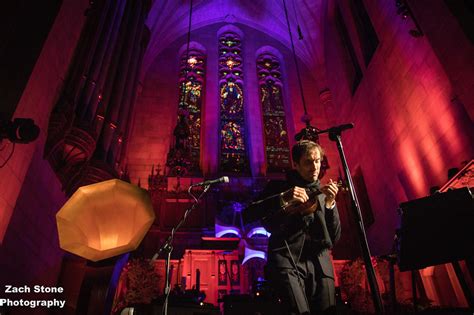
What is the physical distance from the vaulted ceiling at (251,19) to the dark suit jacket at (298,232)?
13.1m

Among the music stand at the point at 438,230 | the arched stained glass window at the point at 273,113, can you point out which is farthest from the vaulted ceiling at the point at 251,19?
the music stand at the point at 438,230

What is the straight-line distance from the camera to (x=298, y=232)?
184 cm

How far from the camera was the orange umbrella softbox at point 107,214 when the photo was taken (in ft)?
8.39

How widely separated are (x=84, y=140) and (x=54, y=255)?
214cm

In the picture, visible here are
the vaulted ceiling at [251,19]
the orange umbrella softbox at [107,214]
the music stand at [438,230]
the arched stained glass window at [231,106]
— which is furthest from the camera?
the vaulted ceiling at [251,19]

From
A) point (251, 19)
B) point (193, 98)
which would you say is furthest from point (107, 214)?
point (251, 19)

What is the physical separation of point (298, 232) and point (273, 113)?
40.3 feet

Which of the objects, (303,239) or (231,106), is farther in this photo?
(231,106)

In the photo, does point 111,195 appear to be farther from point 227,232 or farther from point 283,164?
point 283,164

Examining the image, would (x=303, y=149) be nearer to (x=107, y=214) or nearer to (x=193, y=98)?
(x=107, y=214)

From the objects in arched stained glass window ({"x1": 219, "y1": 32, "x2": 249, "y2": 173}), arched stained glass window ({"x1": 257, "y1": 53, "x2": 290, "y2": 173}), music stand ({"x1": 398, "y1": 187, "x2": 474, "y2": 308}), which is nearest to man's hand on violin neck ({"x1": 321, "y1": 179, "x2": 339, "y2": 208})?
music stand ({"x1": 398, "y1": 187, "x2": 474, "y2": 308})

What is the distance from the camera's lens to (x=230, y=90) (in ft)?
46.5

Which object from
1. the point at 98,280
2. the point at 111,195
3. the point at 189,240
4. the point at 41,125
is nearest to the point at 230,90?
the point at 189,240

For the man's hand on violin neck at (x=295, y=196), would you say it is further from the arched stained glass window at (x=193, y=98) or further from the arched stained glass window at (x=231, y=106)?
the arched stained glass window at (x=231, y=106)
